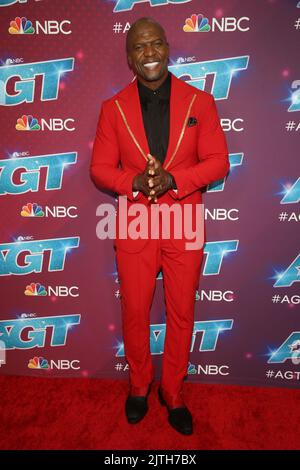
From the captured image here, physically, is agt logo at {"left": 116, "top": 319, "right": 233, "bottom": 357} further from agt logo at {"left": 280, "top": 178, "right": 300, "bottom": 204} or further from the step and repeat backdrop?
agt logo at {"left": 280, "top": 178, "right": 300, "bottom": 204}

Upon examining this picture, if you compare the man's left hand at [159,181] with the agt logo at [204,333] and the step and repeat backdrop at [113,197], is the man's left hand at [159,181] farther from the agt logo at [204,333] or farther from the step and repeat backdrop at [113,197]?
the agt logo at [204,333]

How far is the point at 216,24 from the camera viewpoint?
7.51 feet

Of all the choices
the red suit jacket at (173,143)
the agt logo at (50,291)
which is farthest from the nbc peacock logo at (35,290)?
the red suit jacket at (173,143)

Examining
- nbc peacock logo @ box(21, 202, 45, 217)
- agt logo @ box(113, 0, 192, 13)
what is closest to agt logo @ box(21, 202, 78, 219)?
nbc peacock logo @ box(21, 202, 45, 217)

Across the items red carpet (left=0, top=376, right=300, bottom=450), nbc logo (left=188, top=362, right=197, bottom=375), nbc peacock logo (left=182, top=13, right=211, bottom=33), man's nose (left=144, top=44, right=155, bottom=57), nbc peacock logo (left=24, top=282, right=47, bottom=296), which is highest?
nbc peacock logo (left=182, top=13, right=211, bottom=33)

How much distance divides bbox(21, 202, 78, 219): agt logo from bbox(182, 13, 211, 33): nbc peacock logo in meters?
1.26

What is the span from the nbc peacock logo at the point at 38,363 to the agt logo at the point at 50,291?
1.67 ft

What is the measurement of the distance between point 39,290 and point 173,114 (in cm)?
153

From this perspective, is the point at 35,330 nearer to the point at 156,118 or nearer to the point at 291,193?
the point at 156,118

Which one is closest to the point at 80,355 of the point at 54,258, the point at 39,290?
the point at 39,290

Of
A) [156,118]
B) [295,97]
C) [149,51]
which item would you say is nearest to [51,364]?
[156,118]

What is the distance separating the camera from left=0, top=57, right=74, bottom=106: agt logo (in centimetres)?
241

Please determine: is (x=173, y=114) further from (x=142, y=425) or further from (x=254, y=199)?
(x=142, y=425)

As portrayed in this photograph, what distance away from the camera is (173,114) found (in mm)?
2121
